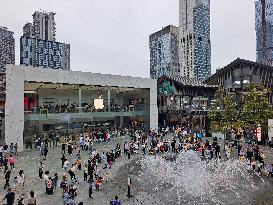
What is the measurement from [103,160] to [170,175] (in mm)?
6718

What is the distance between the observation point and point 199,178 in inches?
814

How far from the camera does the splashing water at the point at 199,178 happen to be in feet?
57.4

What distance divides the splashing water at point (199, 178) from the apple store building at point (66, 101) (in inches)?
617

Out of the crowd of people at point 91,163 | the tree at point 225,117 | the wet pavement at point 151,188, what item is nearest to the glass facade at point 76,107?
the crowd of people at point 91,163

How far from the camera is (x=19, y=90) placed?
106ft

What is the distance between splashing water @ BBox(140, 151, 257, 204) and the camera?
17500 millimetres

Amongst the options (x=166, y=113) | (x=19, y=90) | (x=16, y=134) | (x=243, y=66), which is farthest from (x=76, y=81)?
(x=243, y=66)

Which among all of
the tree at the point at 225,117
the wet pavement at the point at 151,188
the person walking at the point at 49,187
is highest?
the tree at the point at 225,117

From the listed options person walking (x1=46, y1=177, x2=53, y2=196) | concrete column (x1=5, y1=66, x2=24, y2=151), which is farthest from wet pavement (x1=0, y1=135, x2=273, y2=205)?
concrete column (x1=5, y1=66, x2=24, y2=151)

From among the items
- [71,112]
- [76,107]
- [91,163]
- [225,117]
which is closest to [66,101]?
[76,107]

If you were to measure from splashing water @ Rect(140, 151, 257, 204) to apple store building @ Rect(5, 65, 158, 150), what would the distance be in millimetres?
15664

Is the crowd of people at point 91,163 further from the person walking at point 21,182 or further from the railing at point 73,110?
the railing at point 73,110

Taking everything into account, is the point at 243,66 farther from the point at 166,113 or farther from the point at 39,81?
the point at 39,81

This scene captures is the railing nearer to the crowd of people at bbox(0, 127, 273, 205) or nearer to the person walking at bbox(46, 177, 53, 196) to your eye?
the crowd of people at bbox(0, 127, 273, 205)
